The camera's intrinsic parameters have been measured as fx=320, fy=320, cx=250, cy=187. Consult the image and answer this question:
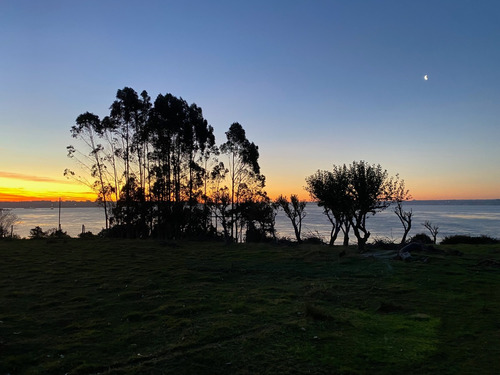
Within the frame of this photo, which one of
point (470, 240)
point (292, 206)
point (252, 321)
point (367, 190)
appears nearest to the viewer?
point (252, 321)

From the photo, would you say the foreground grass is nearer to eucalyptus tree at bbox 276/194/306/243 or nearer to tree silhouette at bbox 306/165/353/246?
tree silhouette at bbox 306/165/353/246

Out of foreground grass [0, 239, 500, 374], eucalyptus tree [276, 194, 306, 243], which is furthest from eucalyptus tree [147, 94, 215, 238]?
foreground grass [0, 239, 500, 374]

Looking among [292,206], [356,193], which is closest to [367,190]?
[356,193]

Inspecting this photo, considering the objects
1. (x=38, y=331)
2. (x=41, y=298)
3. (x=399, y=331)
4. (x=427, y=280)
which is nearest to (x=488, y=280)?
(x=427, y=280)

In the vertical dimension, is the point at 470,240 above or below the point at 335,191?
below

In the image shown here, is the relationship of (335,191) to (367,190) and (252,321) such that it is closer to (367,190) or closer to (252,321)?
(367,190)

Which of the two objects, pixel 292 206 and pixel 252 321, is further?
pixel 292 206

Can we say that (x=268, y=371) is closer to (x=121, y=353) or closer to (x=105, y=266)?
(x=121, y=353)

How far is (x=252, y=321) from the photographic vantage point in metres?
9.91

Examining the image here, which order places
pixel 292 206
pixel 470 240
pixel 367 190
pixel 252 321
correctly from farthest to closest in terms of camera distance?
pixel 292 206
pixel 470 240
pixel 367 190
pixel 252 321

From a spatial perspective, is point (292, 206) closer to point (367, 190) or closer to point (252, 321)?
point (367, 190)

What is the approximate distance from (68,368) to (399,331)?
27.7ft

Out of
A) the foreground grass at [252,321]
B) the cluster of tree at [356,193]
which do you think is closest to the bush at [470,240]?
the cluster of tree at [356,193]

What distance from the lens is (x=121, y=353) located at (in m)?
7.74
